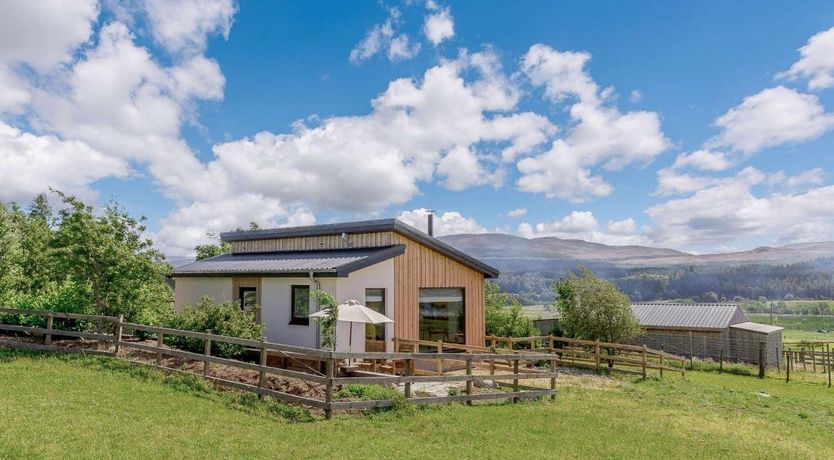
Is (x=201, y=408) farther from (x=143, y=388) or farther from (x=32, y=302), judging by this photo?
(x=32, y=302)

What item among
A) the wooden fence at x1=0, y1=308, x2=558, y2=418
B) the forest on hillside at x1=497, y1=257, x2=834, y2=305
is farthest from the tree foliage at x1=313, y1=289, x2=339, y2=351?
the forest on hillside at x1=497, y1=257, x2=834, y2=305

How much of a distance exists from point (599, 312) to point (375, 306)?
10.4 meters

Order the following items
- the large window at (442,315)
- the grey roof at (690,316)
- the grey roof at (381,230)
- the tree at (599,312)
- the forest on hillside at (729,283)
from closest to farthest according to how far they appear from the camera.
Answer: the grey roof at (381,230) < the large window at (442,315) < the tree at (599,312) < the grey roof at (690,316) < the forest on hillside at (729,283)

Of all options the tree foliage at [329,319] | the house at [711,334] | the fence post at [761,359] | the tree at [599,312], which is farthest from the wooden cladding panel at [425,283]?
the house at [711,334]

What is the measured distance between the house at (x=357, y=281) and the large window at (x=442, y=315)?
32 mm

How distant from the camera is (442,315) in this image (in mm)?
17406

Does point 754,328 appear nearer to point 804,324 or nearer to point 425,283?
point 425,283

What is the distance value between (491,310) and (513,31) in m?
12.1

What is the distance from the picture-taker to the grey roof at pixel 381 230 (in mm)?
16234

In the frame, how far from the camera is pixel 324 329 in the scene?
12.6 m

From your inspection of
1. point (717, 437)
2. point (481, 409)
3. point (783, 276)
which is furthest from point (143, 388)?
point (783, 276)

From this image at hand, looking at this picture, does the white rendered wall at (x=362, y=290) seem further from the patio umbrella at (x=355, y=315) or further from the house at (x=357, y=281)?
the patio umbrella at (x=355, y=315)

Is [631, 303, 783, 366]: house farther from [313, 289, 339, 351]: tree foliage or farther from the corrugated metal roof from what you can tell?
[313, 289, 339, 351]: tree foliage

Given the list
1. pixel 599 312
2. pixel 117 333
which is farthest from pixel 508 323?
pixel 117 333
